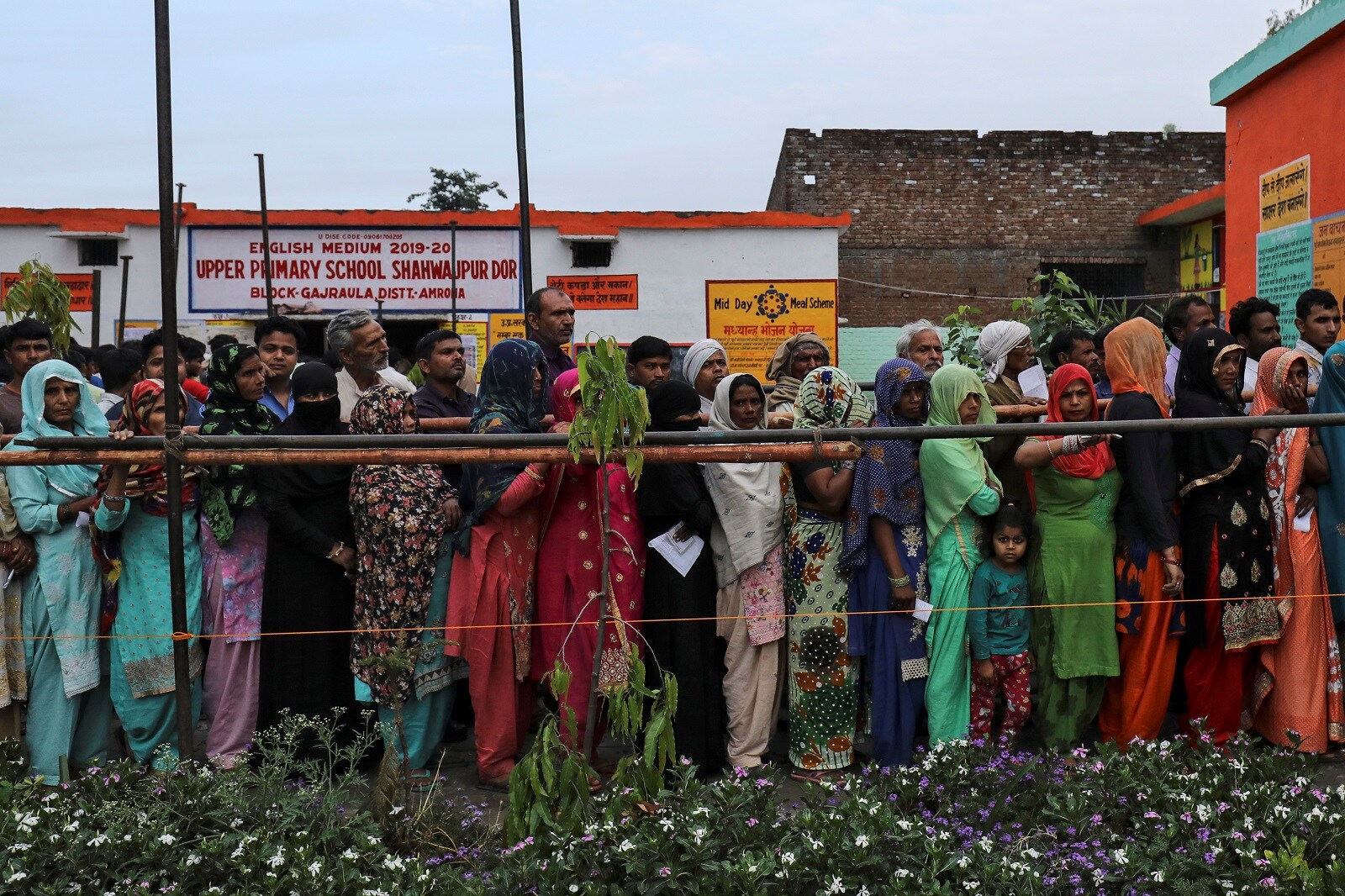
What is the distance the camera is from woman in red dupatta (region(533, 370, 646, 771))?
4.41 metres

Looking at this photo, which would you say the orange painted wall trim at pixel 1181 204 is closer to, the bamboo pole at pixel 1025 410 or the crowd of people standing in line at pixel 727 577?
the bamboo pole at pixel 1025 410

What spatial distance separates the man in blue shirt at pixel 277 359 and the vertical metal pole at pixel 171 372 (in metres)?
1.32

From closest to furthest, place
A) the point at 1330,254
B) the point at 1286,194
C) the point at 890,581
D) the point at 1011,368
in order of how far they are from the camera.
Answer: the point at 890,581, the point at 1011,368, the point at 1330,254, the point at 1286,194

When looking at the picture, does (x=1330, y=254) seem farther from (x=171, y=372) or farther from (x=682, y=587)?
(x=171, y=372)

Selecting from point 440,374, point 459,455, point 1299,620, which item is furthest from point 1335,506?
point 440,374

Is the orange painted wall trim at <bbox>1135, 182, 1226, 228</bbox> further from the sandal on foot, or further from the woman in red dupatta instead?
the sandal on foot

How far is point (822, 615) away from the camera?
4.50 meters

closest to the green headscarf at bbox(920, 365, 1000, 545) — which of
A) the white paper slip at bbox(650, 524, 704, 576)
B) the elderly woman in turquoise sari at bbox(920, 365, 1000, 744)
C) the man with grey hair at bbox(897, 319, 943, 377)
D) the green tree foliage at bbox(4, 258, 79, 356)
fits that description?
the elderly woman in turquoise sari at bbox(920, 365, 1000, 744)

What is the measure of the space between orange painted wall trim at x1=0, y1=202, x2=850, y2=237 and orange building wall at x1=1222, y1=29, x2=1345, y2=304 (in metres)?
6.68

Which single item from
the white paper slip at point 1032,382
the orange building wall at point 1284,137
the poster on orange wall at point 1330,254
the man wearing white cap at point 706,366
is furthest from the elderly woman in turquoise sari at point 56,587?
the orange building wall at point 1284,137

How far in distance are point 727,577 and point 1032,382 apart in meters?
2.38

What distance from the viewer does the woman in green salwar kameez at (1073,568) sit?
14.7ft

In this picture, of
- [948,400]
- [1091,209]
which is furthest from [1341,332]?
[1091,209]

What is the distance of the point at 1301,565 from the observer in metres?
4.58
